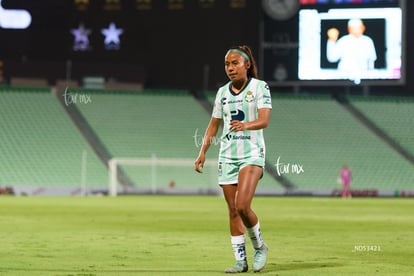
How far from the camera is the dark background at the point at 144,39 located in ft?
161

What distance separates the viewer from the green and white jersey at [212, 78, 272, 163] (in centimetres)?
1082

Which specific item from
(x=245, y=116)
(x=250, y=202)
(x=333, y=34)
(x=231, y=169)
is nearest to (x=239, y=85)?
(x=245, y=116)

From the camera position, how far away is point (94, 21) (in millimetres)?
49781

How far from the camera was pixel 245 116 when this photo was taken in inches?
427

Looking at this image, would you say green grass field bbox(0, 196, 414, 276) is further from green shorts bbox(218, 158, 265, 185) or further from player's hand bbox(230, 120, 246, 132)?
player's hand bbox(230, 120, 246, 132)

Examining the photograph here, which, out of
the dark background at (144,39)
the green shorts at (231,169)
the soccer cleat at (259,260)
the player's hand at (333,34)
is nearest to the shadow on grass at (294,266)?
the soccer cleat at (259,260)

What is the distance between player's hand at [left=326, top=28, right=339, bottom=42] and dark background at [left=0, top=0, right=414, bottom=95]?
8.48 metres

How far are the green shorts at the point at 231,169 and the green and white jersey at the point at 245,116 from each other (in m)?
0.04

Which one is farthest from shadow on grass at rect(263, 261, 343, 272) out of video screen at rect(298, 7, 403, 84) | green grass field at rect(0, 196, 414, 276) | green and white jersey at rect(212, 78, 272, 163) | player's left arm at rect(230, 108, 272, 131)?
video screen at rect(298, 7, 403, 84)

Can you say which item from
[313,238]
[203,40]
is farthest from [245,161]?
[203,40]

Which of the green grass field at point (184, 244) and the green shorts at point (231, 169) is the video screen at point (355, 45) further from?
the green shorts at point (231, 169)

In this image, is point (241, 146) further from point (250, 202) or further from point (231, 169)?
point (250, 202)

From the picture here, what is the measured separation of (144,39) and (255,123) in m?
40.2

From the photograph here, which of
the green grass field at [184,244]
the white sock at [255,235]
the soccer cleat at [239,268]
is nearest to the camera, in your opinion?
the soccer cleat at [239,268]
